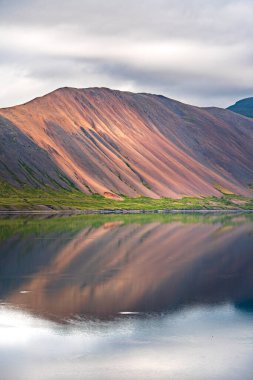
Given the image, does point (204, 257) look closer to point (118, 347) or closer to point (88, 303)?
point (88, 303)

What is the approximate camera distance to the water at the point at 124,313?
83.8 feet

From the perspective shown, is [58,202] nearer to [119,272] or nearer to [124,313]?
[119,272]

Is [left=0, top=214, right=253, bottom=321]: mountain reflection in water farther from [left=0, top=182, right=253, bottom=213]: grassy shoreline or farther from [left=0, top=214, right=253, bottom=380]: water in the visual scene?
[left=0, top=182, right=253, bottom=213]: grassy shoreline

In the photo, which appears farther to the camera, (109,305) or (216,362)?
(109,305)

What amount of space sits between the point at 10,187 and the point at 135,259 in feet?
390

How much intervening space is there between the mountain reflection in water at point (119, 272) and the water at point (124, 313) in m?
0.08

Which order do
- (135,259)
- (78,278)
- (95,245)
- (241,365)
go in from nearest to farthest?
1. (241,365)
2. (78,278)
3. (135,259)
4. (95,245)

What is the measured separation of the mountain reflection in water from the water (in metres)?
0.08

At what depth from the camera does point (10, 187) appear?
575 feet

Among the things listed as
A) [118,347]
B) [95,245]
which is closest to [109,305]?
[118,347]

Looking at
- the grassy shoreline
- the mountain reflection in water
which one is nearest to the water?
the mountain reflection in water

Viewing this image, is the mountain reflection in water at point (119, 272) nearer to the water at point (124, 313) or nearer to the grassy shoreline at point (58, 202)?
the water at point (124, 313)

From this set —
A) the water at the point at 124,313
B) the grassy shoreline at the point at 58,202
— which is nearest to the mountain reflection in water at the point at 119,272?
the water at the point at 124,313

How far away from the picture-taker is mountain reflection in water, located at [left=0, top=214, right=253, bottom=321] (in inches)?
1507
